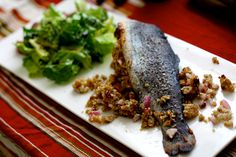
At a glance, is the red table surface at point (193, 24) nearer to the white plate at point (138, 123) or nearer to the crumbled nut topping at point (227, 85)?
the white plate at point (138, 123)

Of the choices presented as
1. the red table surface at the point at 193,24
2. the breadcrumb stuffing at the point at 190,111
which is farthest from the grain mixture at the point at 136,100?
the red table surface at the point at 193,24

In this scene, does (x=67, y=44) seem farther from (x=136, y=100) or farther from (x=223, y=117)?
(x=223, y=117)

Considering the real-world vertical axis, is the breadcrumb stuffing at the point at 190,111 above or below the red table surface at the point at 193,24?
below

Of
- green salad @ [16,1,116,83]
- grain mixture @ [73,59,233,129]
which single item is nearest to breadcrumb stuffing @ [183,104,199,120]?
grain mixture @ [73,59,233,129]

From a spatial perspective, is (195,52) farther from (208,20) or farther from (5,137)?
(5,137)

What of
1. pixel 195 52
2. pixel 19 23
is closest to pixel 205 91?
pixel 195 52

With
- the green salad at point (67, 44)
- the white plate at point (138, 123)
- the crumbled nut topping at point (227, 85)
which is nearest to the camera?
the white plate at point (138, 123)
